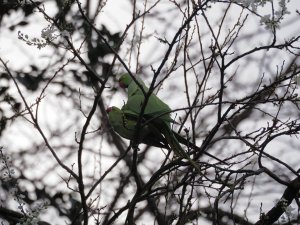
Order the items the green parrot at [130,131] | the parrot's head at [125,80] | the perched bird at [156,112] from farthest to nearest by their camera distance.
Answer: the parrot's head at [125,80] → the green parrot at [130,131] → the perched bird at [156,112]

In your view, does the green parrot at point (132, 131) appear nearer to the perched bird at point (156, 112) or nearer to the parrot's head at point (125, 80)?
the perched bird at point (156, 112)

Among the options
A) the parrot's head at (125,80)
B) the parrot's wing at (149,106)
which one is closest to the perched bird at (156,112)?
the parrot's wing at (149,106)

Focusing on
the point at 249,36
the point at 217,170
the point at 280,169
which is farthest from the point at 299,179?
the point at 249,36

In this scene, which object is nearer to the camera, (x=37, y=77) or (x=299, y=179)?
(x=299, y=179)

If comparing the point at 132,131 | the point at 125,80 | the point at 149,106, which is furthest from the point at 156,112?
the point at 125,80

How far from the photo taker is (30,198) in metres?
4.09

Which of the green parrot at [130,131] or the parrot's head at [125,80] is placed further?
A: the parrot's head at [125,80]

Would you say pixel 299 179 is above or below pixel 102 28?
below

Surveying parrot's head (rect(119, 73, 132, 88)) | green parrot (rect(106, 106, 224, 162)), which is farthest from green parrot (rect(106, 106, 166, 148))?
parrot's head (rect(119, 73, 132, 88))

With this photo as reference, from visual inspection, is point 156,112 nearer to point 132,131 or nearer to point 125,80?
point 132,131

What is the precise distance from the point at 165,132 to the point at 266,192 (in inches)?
138

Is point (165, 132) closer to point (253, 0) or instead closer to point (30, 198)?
point (253, 0)

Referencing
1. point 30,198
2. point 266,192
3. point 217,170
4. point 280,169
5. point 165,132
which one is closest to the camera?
point 217,170

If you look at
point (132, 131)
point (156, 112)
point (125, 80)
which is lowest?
point (132, 131)
